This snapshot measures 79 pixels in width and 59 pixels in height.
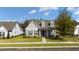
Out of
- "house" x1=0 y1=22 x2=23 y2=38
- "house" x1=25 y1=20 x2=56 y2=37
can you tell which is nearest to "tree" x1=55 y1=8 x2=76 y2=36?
"house" x1=25 y1=20 x2=56 y2=37

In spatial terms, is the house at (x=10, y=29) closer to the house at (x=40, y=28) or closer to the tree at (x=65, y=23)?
the house at (x=40, y=28)

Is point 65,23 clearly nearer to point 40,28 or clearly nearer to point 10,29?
point 40,28

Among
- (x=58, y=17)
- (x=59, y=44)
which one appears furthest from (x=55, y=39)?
(x=58, y=17)

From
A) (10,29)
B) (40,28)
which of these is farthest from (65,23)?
(10,29)

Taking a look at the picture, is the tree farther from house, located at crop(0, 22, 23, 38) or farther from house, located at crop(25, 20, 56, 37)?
house, located at crop(0, 22, 23, 38)
